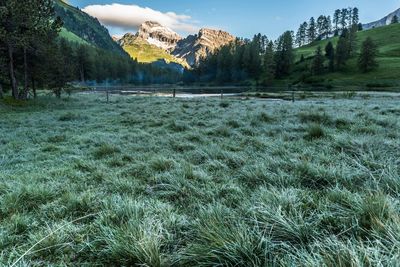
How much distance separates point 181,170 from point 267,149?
199 centimetres

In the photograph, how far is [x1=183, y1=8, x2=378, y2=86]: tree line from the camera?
7731 cm

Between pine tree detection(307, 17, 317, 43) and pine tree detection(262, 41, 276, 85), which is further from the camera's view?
pine tree detection(307, 17, 317, 43)

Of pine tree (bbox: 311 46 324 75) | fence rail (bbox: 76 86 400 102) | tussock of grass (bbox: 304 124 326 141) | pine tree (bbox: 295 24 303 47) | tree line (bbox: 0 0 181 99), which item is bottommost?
tussock of grass (bbox: 304 124 326 141)

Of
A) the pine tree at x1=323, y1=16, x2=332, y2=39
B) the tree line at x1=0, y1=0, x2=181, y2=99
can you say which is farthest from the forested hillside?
the tree line at x1=0, y1=0, x2=181, y2=99

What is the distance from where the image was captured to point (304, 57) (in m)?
98.1

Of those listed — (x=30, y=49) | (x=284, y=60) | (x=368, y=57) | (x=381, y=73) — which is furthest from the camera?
(x=284, y=60)

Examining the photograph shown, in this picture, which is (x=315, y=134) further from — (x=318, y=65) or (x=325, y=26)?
(x=325, y=26)

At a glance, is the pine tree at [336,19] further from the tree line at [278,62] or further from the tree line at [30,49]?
the tree line at [30,49]

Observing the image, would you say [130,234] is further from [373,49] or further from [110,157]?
[373,49]

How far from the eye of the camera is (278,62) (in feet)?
280

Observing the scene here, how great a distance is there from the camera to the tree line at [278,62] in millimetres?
77312

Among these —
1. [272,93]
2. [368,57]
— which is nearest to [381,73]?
[368,57]

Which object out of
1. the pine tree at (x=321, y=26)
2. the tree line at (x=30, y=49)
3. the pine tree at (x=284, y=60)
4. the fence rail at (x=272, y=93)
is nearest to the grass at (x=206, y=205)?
the tree line at (x=30, y=49)

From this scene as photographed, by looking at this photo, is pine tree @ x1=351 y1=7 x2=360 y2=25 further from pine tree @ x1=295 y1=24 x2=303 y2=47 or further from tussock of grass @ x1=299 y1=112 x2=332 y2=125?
tussock of grass @ x1=299 y1=112 x2=332 y2=125
